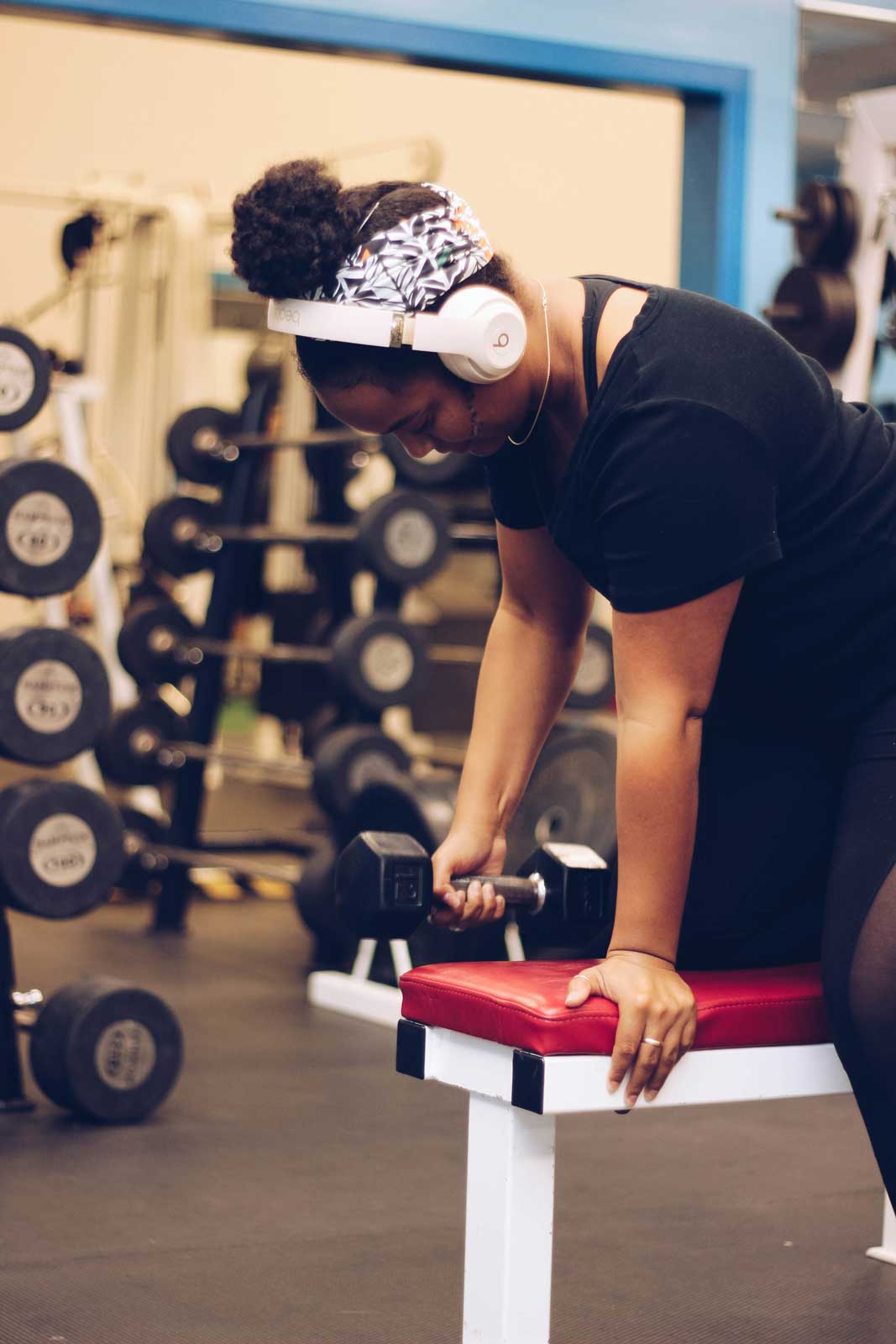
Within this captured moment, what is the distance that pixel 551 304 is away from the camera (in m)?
1.42

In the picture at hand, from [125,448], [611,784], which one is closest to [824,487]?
[611,784]

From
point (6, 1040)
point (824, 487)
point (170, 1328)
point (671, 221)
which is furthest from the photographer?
point (671, 221)

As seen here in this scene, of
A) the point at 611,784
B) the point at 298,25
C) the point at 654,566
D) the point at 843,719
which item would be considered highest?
the point at 298,25

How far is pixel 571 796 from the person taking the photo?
12.2 ft

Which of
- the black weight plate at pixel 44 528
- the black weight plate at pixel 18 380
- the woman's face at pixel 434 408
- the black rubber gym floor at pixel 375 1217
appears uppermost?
the black weight plate at pixel 18 380

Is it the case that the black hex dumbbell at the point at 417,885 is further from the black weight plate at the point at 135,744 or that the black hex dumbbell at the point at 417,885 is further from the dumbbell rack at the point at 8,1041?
the black weight plate at the point at 135,744

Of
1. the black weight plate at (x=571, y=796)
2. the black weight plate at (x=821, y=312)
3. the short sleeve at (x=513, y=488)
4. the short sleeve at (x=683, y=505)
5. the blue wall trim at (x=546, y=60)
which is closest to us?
the short sleeve at (x=683, y=505)

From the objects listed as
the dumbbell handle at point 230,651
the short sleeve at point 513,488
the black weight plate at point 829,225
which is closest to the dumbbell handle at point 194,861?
the dumbbell handle at point 230,651

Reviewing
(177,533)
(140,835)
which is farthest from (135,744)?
(177,533)

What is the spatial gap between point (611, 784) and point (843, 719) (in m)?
2.27

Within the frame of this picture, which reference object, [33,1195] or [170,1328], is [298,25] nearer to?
[33,1195]

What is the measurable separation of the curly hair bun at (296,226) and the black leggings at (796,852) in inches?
22.5

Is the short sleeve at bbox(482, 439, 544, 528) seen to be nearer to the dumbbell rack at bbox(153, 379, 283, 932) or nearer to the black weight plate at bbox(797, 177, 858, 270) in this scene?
the black weight plate at bbox(797, 177, 858, 270)

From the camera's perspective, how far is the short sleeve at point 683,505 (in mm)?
1273
